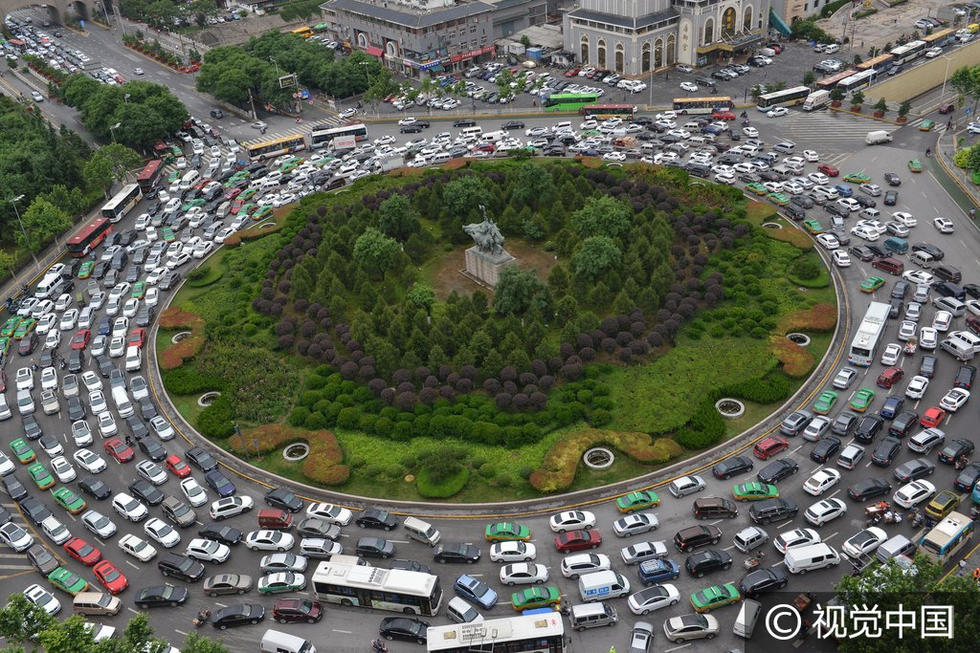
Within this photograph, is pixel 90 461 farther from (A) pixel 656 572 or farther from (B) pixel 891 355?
(B) pixel 891 355

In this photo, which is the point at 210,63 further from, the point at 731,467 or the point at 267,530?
the point at 731,467

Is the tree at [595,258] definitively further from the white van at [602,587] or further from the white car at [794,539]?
the white van at [602,587]

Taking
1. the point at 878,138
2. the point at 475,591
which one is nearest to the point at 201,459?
the point at 475,591

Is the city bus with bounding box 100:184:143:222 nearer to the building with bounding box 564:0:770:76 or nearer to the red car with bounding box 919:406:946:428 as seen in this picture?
the building with bounding box 564:0:770:76

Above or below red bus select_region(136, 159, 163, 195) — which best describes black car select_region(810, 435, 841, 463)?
below

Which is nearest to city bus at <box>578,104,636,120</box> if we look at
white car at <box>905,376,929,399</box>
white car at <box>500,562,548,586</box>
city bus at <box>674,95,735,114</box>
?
city bus at <box>674,95,735,114</box>
